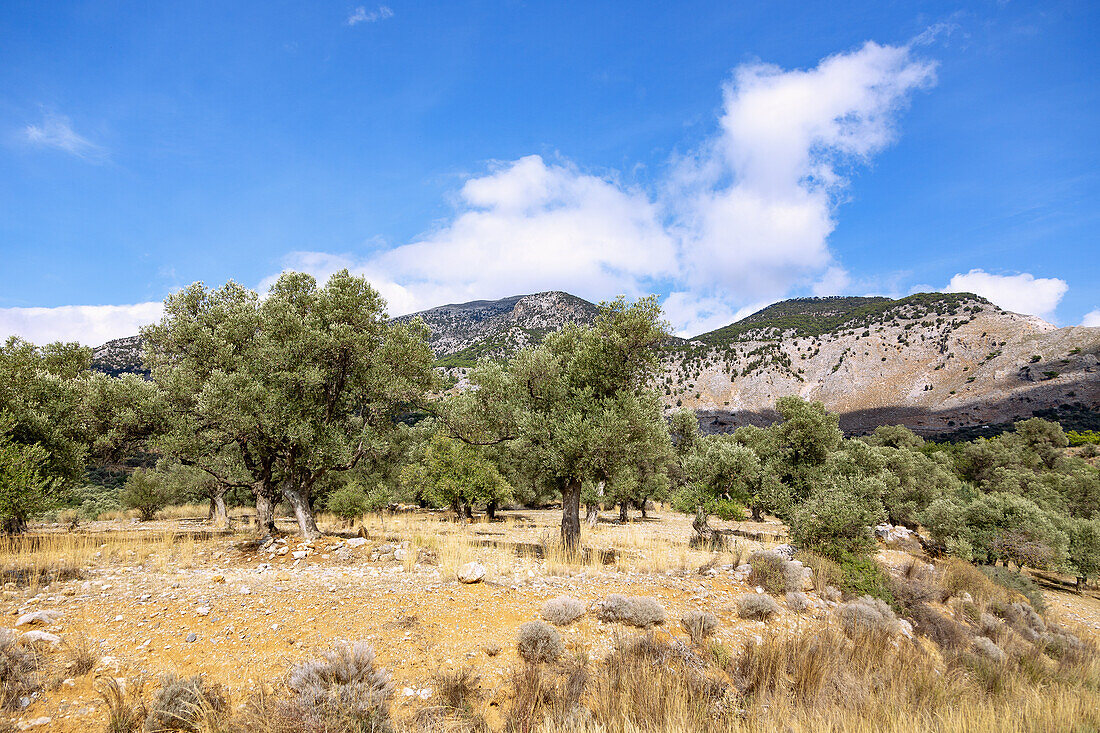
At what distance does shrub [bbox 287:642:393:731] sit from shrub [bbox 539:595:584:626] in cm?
407

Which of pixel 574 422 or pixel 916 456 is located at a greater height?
pixel 574 422

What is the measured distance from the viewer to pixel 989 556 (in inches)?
1015

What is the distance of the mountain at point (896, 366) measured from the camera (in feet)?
350

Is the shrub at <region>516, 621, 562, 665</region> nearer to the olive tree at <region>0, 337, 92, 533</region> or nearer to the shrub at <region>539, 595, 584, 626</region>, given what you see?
the shrub at <region>539, 595, 584, 626</region>

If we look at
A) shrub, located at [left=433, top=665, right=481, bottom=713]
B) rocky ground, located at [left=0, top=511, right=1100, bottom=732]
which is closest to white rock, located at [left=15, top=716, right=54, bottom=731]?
rocky ground, located at [left=0, top=511, right=1100, bottom=732]

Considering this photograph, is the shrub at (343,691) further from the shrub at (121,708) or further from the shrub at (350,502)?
the shrub at (350,502)

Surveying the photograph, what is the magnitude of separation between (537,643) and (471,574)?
162 inches

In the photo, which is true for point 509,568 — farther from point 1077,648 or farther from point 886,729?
point 1077,648

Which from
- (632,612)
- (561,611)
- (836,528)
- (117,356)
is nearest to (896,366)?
(836,528)

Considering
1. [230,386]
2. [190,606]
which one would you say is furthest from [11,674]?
[230,386]

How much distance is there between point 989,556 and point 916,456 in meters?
23.2

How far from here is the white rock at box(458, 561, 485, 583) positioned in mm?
12422

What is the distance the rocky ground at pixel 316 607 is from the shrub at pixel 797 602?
0.26 m

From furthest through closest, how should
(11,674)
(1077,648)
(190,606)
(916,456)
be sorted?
1. (916,456)
2. (1077,648)
3. (190,606)
4. (11,674)
